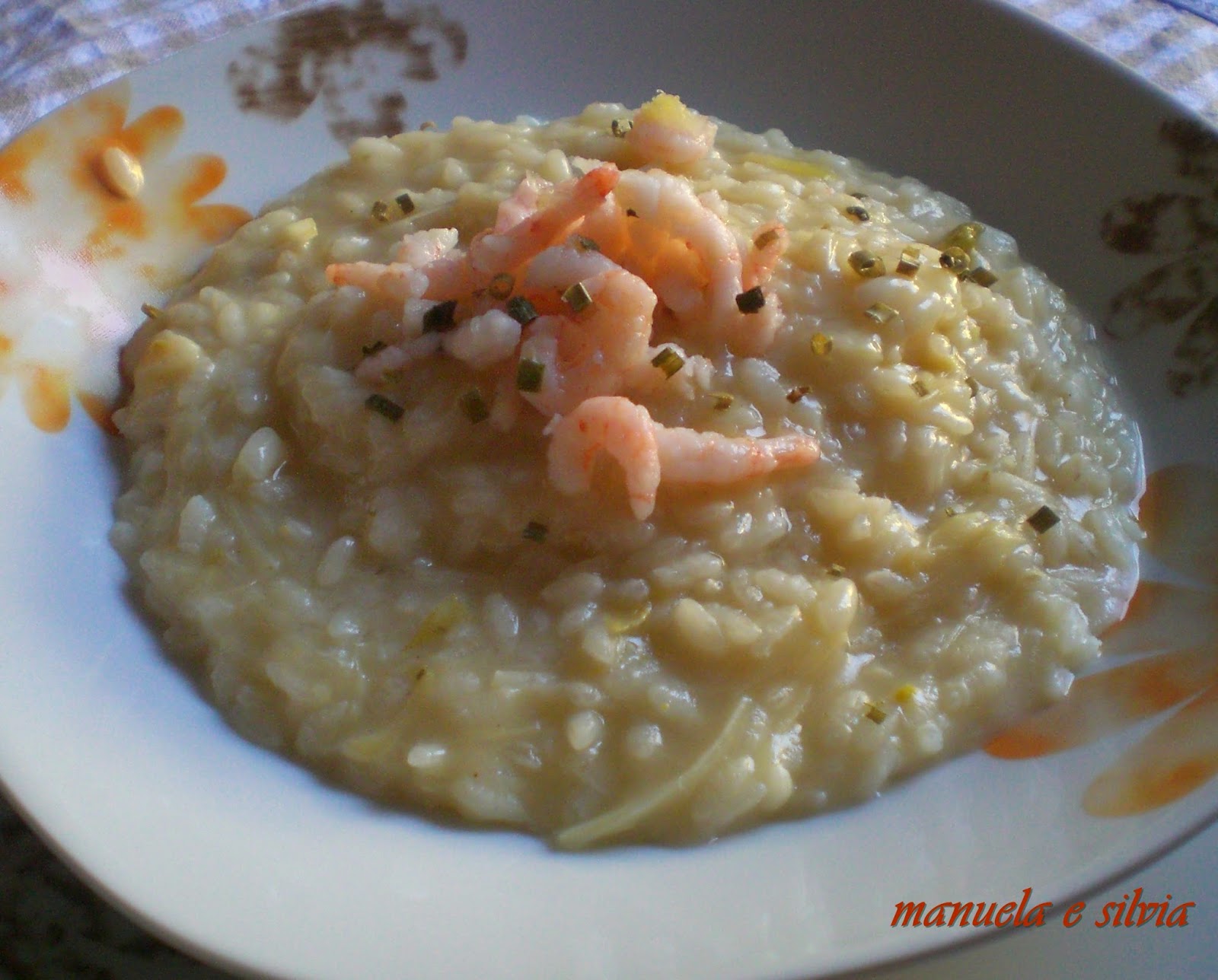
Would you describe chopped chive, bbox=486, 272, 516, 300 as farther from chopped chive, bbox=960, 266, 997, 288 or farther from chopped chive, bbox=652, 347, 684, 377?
chopped chive, bbox=960, 266, 997, 288

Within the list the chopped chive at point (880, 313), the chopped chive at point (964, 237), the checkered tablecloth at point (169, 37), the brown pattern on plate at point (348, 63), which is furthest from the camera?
the checkered tablecloth at point (169, 37)

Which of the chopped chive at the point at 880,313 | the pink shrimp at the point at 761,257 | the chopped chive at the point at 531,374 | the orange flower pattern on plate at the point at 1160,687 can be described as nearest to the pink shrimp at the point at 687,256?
the pink shrimp at the point at 761,257

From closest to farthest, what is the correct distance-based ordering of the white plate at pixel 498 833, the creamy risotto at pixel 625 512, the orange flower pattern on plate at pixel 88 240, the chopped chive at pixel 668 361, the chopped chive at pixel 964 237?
the white plate at pixel 498 833
the creamy risotto at pixel 625 512
the chopped chive at pixel 668 361
the orange flower pattern on plate at pixel 88 240
the chopped chive at pixel 964 237

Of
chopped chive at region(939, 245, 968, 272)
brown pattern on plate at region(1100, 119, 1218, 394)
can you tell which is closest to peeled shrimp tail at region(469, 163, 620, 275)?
chopped chive at region(939, 245, 968, 272)

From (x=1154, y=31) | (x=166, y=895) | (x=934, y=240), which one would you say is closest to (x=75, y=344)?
(x=166, y=895)

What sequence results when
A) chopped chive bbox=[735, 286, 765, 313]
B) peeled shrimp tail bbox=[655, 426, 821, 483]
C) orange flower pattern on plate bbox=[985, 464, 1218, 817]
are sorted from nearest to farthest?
orange flower pattern on plate bbox=[985, 464, 1218, 817]
peeled shrimp tail bbox=[655, 426, 821, 483]
chopped chive bbox=[735, 286, 765, 313]

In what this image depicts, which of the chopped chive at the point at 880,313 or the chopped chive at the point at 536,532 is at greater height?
the chopped chive at the point at 880,313

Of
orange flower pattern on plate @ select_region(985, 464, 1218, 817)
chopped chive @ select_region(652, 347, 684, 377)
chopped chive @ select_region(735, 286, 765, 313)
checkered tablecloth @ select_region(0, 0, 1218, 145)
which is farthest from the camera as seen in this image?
checkered tablecloth @ select_region(0, 0, 1218, 145)

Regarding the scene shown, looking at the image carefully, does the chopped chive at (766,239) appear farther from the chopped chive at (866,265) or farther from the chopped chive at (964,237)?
the chopped chive at (964,237)
